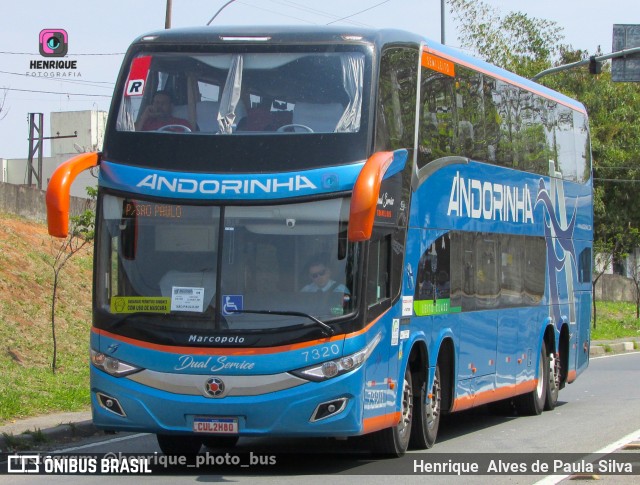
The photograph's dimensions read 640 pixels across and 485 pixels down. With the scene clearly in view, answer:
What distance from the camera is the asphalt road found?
34.4 feet

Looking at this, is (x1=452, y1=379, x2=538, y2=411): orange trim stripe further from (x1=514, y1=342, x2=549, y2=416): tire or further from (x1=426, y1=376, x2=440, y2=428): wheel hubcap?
(x1=426, y1=376, x2=440, y2=428): wheel hubcap

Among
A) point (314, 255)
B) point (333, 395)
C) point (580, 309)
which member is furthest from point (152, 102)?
point (580, 309)

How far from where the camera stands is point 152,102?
11.2 meters

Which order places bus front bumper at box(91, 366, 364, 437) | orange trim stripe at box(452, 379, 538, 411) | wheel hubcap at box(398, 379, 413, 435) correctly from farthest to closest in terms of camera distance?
orange trim stripe at box(452, 379, 538, 411), wheel hubcap at box(398, 379, 413, 435), bus front bumper at box(91, 366, 364, 437)

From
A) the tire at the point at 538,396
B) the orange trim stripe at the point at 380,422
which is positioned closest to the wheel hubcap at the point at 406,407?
the orange trim stripe at the point at 380,422

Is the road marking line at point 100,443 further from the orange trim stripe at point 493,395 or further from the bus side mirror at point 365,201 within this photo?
the bus side mirror at point 365,201

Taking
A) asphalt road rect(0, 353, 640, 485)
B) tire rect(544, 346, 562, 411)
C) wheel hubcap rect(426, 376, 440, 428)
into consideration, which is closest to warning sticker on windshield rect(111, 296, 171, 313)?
asphalt road rect(0, 353, 640, 485)

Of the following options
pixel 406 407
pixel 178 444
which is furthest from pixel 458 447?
pixel 178 444

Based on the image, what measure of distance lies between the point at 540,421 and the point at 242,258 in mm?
6910

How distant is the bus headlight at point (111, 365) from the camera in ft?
34.5

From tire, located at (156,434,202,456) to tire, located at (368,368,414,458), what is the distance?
1.75 metres

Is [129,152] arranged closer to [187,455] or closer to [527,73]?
[187,455]

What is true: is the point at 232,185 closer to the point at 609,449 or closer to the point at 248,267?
the point at 248,267

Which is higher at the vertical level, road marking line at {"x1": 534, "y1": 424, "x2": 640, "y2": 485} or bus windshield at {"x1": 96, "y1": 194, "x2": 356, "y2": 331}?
bus windshield at {"x1": 96, "y1": 194, "x2": 356, "y2": 331}
